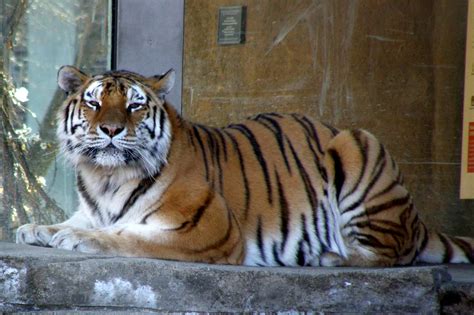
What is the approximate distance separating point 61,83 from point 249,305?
161cm

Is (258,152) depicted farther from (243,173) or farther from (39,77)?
(39,77)

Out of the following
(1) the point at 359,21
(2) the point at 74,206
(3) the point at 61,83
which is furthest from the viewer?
(2) the point at 74,206

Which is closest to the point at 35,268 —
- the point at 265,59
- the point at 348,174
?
the point at 348,174

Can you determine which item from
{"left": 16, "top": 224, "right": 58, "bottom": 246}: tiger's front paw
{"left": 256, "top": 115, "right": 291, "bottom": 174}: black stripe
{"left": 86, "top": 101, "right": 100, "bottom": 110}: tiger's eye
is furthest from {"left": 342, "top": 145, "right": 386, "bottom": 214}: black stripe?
{"left": 16, "top": 224, "right": 58, "bottom": 246}: tiger's front paw

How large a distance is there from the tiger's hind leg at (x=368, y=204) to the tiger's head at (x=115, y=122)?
3.06ft

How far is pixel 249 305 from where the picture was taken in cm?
445

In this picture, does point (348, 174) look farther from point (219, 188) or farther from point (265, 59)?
point (265, 59)

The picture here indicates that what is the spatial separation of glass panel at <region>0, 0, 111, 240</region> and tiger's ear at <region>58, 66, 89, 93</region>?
1.98 meters

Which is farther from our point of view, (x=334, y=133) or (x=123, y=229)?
(x=334, y=133)

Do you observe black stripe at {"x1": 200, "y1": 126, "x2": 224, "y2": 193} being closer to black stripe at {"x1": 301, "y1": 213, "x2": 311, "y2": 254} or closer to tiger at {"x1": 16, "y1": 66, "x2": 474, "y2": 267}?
tiger at {"x1": 16, "y1": 66, "x2": 474, "y2": 267}

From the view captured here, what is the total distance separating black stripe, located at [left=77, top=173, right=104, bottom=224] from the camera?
17.4ft

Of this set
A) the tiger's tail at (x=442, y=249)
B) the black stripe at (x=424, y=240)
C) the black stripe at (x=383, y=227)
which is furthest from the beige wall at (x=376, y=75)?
the black stripe at (x=383, y=227)

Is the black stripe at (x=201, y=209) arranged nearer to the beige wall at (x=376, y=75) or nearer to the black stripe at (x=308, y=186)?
the black stripe at (x=308, y=186)

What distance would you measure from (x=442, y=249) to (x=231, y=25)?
1.97 meters
